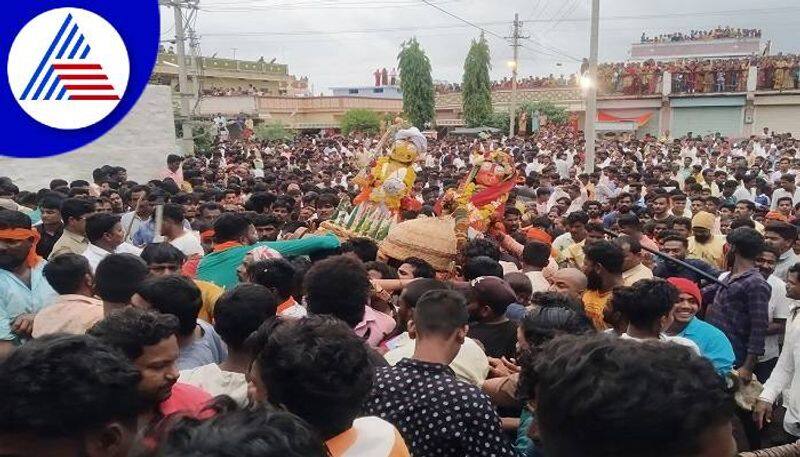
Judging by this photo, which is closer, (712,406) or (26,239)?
(712,406)

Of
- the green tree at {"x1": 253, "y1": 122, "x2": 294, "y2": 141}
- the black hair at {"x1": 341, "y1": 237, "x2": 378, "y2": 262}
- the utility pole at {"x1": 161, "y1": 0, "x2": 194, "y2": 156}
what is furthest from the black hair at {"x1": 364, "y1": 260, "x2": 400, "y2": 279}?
the green tree at {"x1": 253, "y1": 122, "x2": 294, "y2": 141}

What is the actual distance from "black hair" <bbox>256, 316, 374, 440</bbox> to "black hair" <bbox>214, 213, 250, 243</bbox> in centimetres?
263

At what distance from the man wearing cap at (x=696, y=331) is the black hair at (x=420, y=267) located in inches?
65.7

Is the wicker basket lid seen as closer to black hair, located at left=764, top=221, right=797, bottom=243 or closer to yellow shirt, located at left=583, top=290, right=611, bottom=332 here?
yellow shirt, located at left=583, top=290, right=611, bottom=332

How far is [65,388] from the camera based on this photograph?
5.01 feet

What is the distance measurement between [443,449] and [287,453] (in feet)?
3.63

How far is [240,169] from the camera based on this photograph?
44.4 ft

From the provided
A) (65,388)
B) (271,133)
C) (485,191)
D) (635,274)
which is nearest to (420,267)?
(635,274)

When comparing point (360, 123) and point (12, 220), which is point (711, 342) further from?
point (360, 123)

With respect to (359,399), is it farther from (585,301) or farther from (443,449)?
(585,301)

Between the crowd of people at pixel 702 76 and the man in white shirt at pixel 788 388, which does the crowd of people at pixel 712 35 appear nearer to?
the crowd of people at pixel 702 76

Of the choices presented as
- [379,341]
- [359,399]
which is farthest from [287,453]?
[379,341]

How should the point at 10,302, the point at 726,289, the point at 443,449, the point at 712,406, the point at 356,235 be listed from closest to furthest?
the point at 712,406 < the point at 443,449 < the point at 10,302 < the point at 726,289 < the point at 356,235

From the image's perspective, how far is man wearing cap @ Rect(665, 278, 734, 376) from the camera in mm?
3348
